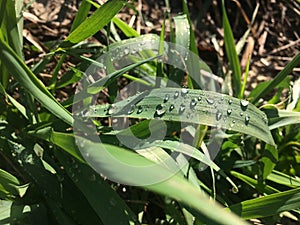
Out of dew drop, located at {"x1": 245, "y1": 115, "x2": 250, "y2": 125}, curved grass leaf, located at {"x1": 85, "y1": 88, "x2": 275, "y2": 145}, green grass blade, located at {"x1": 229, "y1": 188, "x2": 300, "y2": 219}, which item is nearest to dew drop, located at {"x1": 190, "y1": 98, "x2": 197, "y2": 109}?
curved grass leaf, located at {"x1": 85, "y1": 88, "x2": 275, "y2": 145}

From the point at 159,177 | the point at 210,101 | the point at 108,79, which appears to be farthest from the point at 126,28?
the point at 159,177

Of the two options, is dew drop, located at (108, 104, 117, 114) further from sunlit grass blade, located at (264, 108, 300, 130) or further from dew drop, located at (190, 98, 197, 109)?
sunlit grass blade, located at (264, 108, 300, 130)

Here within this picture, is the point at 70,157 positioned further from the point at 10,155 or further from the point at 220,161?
the point at 220,161

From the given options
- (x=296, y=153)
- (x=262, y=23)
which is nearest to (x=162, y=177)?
(x=296, y=153)

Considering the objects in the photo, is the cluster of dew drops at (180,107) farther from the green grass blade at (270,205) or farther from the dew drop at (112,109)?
the green grass blade at (270,205)

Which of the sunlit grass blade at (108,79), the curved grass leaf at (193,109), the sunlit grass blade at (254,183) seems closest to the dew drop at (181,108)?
the curved grass leaf at (193,109)

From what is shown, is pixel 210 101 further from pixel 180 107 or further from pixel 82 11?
pixel 82 11

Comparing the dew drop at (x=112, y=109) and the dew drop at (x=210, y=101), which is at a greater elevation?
the dew drop at (x=210, y=101)
